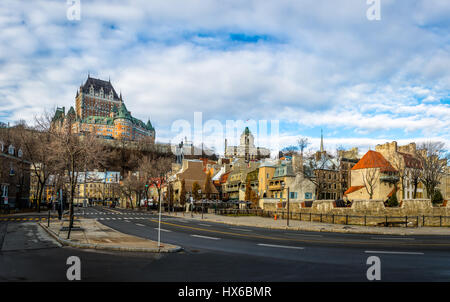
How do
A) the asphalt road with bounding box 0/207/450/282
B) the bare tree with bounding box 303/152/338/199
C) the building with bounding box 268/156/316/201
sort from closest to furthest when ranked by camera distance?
the asphalt road with bounding box 0/207/450/282 → the bare tree with bounding box 303/152/338/199 → the building with bounding box 268/156/316/201

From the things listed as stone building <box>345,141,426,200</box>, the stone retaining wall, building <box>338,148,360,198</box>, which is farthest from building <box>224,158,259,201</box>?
the stone retaining wall

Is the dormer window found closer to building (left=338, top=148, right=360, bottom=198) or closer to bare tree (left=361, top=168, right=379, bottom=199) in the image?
bare tree (left=361, top=168, right=379, bottom=199)

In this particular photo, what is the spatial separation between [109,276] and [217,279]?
3097mm

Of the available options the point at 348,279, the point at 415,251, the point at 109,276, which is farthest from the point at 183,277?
the point at 415,251

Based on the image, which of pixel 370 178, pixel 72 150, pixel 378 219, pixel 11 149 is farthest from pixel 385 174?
pixel 11 149

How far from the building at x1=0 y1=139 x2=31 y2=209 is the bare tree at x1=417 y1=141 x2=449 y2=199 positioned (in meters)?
65.0

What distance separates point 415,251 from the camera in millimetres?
15711

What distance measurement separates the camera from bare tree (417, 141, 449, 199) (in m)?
52.3

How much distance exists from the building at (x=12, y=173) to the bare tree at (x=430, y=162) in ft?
213

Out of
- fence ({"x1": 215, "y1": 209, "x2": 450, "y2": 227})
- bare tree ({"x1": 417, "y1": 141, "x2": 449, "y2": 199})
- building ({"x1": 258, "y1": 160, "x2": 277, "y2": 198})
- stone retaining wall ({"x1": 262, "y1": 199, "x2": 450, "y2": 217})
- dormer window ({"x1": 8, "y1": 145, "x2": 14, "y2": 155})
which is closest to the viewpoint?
fence ({"x1": 215, "y1": 209, "x2": 450, "y2": 227})

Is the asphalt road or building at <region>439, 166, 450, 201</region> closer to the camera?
the asphalt road

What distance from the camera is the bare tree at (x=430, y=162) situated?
52312 millimetres

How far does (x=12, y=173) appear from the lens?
64.4 m

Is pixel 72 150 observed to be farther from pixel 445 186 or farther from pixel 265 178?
pixel 445 186
